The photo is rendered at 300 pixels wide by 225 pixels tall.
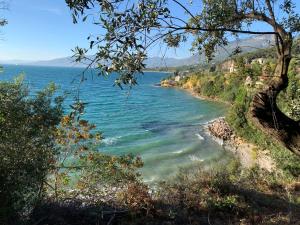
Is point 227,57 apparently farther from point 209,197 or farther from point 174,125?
point 174,125

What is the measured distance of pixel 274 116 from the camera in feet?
23.3

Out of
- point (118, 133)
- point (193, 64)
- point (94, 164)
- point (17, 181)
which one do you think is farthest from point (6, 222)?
point (118, 133)

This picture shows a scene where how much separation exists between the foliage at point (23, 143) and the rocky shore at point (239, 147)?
68.6 ft

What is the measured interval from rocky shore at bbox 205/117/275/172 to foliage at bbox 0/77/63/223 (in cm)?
2091

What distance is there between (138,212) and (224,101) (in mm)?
69803

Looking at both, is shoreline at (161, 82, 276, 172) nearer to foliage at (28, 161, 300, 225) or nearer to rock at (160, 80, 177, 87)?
foliage at (28, 161, 300, 225)

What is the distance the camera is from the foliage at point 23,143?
278 inches

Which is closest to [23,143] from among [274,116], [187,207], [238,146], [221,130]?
[187,207]

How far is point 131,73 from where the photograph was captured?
5379 mm

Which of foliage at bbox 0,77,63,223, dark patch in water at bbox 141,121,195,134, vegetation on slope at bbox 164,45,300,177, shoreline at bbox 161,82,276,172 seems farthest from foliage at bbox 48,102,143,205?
dark patch in water at bbox 141,121,195,134

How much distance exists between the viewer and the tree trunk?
7.06 meters

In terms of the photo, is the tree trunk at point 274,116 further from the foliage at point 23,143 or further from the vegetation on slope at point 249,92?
the foliage at point 23,143

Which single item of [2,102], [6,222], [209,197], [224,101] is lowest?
[224,101]

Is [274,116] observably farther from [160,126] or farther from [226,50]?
[160,126]
